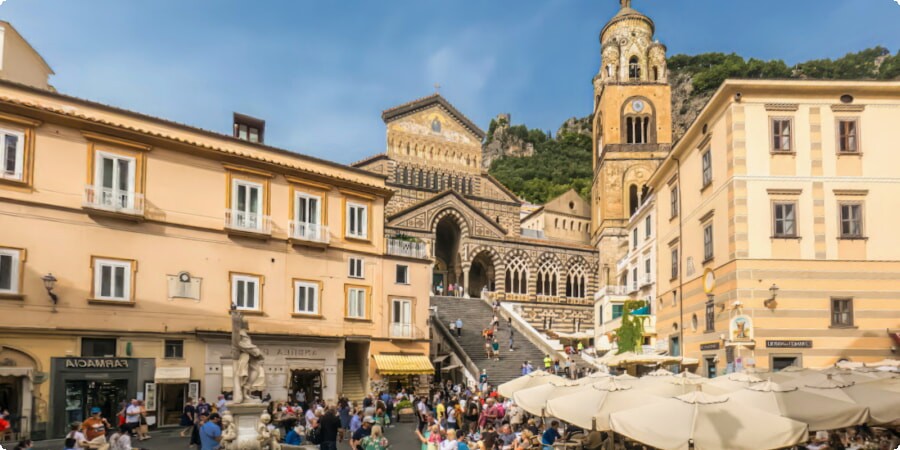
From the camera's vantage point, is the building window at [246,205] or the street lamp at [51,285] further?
the building window at [246,205]

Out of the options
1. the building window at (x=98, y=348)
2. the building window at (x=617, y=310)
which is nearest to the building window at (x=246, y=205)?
the building window at (x=98, y=348)

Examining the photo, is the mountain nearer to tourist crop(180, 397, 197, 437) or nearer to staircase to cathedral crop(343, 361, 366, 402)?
staircase to cathedral crop(343, 361, 366, 402)

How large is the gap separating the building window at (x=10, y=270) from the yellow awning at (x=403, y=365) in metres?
13.3

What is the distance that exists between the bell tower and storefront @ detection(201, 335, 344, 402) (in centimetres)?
3206

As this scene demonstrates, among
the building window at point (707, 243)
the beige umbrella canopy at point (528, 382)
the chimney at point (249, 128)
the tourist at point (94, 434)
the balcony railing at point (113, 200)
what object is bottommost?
the tourist at point (94, 434)

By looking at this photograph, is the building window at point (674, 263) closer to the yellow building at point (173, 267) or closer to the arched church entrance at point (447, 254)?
the yellow building at point (173, 267)

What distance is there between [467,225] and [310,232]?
24934 mm

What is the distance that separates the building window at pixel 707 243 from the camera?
2511 centimetres

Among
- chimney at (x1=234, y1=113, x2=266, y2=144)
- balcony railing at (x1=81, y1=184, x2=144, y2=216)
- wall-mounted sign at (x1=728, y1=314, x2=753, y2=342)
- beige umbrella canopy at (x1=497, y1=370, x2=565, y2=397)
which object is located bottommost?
beige umbrella canopy at (x1=497, y1=370, x2=565, y2=397)

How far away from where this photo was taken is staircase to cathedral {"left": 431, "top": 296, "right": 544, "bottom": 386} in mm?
34625

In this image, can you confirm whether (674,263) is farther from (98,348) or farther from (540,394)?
(98,348)

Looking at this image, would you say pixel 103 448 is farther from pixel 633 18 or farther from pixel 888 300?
pixel 633 18

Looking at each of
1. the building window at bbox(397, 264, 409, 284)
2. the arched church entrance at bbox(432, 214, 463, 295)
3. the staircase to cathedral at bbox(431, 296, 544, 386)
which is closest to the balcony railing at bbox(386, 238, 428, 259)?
the building window at bbox(397, 264, 409, 284)

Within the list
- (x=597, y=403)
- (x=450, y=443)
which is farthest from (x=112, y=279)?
(x=597, y=403)
